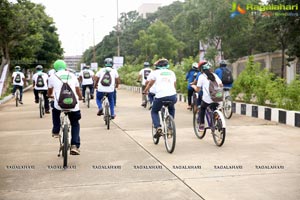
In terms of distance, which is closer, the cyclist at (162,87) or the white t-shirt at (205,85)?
the cyclist at (162,87)

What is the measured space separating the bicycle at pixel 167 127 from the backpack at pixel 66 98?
5.64ft

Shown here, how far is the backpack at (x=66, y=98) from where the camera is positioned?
604cm

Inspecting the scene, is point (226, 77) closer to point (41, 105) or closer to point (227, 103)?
point (227, 103)

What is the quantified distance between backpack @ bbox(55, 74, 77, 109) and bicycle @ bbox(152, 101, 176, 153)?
1.72m

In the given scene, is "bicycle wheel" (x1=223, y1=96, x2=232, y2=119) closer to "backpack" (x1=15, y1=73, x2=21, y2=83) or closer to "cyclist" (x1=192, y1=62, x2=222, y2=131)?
"cyclist" (x1=192, y1=62, x2=222, y2=131)

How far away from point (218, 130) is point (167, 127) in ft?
3.25

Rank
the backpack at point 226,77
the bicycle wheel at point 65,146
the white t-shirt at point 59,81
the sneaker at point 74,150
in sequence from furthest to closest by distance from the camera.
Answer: the backpack at point 226,77, the sneaker at point 74,150, the white t-shirt at point 59,81, the bicycle wheel at point 65,146

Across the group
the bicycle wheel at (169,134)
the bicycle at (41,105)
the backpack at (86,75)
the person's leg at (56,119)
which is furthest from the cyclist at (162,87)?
the backpack at (86,75)

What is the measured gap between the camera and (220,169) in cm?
568

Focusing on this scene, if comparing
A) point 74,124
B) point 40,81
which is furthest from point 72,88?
point 40,81

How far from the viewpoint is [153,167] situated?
589 centimetres

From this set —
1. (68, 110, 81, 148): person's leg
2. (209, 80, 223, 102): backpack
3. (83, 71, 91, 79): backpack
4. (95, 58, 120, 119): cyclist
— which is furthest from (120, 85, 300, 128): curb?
(83, 71, 91, 79): backpack

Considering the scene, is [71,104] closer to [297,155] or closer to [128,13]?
[297,155]

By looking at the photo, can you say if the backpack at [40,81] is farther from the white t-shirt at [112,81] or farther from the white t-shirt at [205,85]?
the white t-shirt at [205,85]
